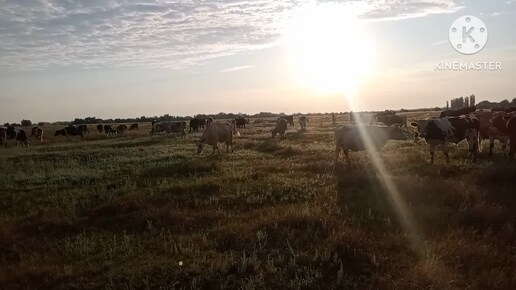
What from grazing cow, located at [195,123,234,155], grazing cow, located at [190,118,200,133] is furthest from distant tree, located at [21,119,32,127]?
grazing cow, located at [195,123,234,155]

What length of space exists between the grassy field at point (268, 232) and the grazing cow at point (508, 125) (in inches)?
93.6

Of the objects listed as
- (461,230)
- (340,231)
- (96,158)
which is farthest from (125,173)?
(461,230)

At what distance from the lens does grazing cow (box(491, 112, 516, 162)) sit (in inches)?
732

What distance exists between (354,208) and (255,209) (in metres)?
2.63

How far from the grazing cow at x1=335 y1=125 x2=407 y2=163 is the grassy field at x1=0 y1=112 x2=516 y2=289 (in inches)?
134

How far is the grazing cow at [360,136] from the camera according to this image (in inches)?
835

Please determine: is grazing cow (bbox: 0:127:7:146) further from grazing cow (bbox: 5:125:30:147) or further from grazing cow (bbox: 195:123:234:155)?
grazing cow (bbox: 195:123:234:155)

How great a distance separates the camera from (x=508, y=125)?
19281mm

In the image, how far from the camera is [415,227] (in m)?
9.94

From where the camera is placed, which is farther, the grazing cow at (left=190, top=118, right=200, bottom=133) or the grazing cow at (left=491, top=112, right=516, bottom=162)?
the grazing cow at (left=190, top=118, right=200, bottom=133)

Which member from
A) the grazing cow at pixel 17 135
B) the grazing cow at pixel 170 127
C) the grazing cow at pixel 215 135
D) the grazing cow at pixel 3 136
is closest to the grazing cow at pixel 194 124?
the grazing cow at pixel 170 127

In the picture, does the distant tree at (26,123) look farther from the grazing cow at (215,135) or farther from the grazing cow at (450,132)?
the grazing cow at (450,132)

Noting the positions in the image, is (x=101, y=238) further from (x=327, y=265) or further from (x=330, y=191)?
(x=330, y=191)

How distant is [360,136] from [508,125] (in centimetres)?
629
